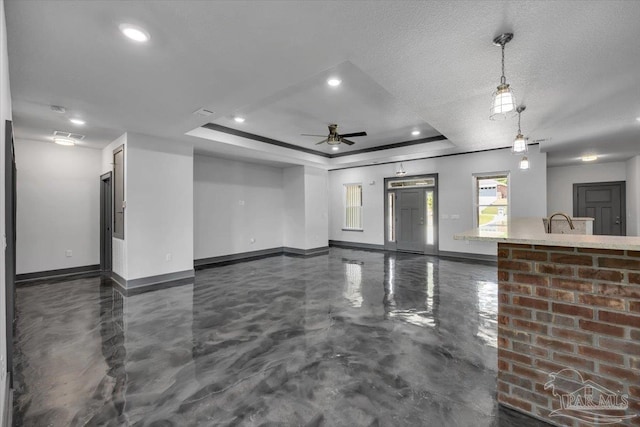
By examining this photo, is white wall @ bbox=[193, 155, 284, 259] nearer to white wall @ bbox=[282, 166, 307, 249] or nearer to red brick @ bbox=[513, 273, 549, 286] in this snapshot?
white wall @ bbox=[282, 166, 307, 249]

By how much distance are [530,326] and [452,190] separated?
6.11 m

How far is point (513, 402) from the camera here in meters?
1.88

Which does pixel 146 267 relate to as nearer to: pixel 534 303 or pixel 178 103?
pixel 178 103

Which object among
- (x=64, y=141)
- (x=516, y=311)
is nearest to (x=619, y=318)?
A: (x=516, y=311)

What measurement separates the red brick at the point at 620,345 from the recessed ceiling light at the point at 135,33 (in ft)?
11.9

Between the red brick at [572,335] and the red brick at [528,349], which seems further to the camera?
the red brick at [528,349]

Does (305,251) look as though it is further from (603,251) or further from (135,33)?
(603,251)

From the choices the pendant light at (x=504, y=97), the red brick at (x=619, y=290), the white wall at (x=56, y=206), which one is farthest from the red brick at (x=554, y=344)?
the white wall at (x=56, y=206)

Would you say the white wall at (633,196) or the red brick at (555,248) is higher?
the white wall at (633,196)

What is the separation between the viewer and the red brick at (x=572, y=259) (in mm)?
1636

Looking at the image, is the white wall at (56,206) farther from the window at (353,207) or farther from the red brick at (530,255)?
the red brick at (530,255)

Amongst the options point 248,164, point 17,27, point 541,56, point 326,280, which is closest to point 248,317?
point 326,280

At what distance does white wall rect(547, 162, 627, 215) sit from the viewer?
8.10 meters

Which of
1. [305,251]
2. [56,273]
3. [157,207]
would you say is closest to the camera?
[157,207]
